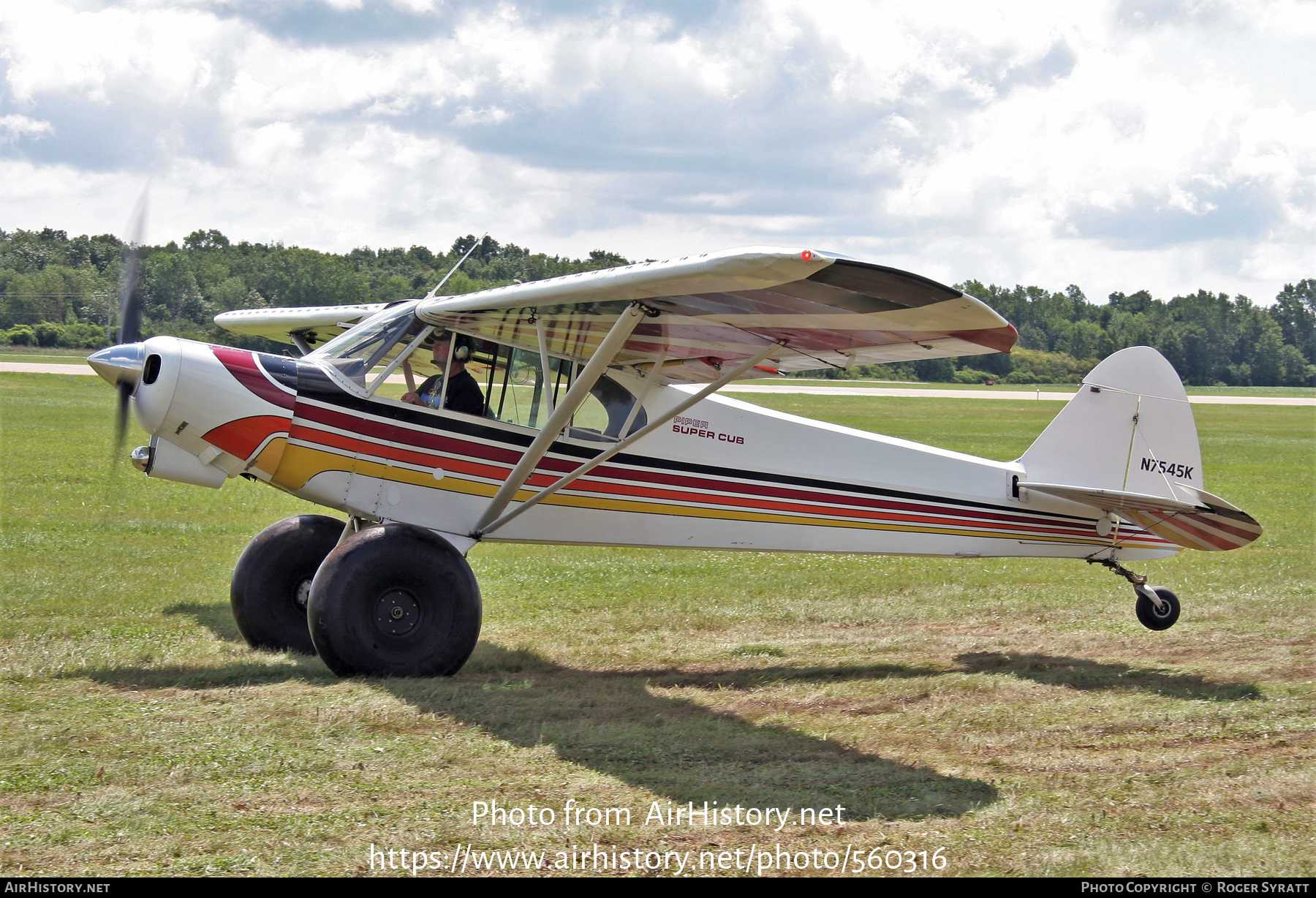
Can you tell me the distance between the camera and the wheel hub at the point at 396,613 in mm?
6910

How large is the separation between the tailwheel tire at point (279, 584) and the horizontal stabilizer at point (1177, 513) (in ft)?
19.4

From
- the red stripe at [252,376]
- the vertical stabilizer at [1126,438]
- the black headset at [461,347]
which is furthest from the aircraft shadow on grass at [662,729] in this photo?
the vertical stabilizer at [1126,438]

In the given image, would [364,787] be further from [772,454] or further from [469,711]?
[772,454]

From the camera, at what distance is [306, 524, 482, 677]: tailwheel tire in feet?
22.3

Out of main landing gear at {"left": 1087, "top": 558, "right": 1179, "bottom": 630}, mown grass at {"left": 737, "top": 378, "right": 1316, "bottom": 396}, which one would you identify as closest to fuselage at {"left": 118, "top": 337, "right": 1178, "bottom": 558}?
main landing gear at {"left": 1087, "top": 558, "right": 1179, "bottom": 630}

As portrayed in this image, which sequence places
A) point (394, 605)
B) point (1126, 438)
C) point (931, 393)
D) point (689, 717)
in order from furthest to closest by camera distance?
point (931, 393), point (1126, 438), point (394, 605), point (689, 717)

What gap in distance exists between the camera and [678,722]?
6.55 metres

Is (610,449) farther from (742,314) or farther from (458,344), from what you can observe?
(742,314)

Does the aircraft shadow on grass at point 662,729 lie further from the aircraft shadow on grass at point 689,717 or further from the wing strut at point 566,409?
the wing strut at point 566,409

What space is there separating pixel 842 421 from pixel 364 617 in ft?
109

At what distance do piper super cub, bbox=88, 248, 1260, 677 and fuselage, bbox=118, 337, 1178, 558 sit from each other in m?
0.02

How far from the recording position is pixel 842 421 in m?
38.9

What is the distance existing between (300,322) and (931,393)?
59.2 m

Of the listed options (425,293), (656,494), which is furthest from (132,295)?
(425,293)
